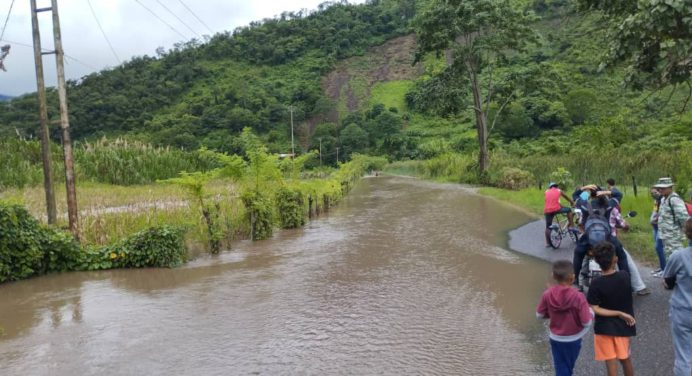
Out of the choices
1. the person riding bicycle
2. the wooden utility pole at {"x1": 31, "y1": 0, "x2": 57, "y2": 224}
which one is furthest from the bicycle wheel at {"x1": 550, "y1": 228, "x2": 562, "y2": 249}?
the wooden utility pole at {"x1": 31, "y1": 0, "x2": 57, "y2": 224}

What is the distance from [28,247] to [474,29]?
28053mm

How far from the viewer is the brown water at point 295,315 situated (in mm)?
5883

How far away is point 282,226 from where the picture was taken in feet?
56.9

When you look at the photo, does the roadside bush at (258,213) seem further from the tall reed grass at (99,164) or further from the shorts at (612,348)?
the shorts at (612,348)

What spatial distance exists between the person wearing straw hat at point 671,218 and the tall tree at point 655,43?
159 cm

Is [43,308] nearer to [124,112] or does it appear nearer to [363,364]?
[363,364]

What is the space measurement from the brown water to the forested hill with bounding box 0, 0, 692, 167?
6.07m

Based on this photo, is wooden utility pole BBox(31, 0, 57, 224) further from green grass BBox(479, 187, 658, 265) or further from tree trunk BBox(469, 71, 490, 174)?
tree trunk BBox(469, 71, 490, 174)

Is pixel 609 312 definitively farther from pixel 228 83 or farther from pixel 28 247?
pixel 228 83

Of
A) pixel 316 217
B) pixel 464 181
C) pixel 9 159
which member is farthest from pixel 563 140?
pixel 9 159

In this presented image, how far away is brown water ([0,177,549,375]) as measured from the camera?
19.3ft

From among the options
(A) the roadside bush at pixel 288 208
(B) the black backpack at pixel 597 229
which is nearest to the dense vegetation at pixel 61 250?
(A) the roadside bush at pixel 288 208

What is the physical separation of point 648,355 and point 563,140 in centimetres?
5187

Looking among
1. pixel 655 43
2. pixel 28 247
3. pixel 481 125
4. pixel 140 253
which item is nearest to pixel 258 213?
pixel 140 253
